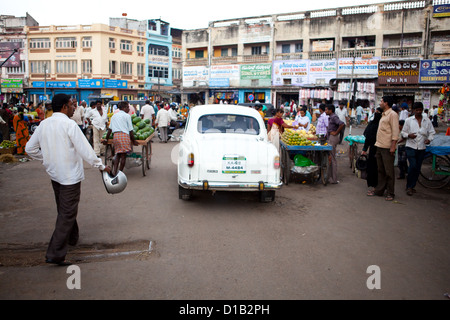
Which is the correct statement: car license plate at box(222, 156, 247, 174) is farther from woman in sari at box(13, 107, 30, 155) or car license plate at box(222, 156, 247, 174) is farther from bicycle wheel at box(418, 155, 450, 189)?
woman in sari at box(13, 107, 30, 155)

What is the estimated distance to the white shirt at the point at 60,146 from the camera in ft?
14.2

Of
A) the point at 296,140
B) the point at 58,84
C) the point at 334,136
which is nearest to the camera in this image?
the point at 296,140

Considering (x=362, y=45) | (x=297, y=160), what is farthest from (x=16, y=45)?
(x=297, y=160)

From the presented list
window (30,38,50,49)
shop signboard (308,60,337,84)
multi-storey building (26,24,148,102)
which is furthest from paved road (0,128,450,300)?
window (30,38,50,49)

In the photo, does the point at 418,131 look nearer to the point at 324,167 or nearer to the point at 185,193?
the point at 324,167

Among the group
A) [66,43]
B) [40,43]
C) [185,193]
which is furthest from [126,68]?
[185,193]

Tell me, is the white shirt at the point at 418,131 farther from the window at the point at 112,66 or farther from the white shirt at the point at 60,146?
the window at the point at 112,66

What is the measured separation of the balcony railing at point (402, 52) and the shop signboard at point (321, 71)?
4326 millimetres

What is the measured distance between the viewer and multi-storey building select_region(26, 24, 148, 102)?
48.8 meters

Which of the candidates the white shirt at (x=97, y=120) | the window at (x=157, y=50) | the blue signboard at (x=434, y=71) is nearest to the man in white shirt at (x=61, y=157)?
the white shirt at (x=97, y=120)

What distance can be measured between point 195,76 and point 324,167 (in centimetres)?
3495

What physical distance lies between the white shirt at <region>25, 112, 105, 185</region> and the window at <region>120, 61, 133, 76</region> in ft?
164

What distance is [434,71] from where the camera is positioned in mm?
29312

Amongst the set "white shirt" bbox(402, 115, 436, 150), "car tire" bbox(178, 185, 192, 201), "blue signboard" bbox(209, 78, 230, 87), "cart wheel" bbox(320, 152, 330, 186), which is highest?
"blue signboard" bbox(209, 78, 230, 87)
